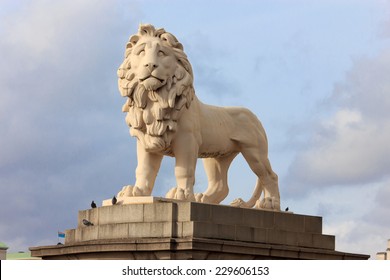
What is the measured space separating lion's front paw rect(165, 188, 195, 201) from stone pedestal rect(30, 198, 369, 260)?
52 cm

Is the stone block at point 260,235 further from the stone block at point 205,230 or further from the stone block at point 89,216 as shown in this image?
the stone block at point 89,216

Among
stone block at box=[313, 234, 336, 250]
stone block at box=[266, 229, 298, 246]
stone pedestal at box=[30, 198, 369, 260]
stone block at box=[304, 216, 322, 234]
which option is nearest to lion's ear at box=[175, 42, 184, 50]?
stone pedestal at box=[30, 198, 369, 260]

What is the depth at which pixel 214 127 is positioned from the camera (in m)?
29.3

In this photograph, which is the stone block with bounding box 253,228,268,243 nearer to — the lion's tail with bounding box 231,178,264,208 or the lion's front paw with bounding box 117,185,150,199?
the lion's tail with bounding box 231,178,264,208

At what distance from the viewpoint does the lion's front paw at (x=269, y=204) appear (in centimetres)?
2989

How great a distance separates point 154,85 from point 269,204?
13.2ft

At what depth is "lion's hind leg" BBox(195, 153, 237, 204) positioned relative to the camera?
3044 centimetres

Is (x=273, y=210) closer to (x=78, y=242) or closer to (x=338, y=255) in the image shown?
(x=338, y=255)

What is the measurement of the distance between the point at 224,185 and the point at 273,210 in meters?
1.51

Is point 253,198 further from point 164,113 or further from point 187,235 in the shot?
point 187,235

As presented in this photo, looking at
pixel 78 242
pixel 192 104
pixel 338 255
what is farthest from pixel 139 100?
pixel 338 255
